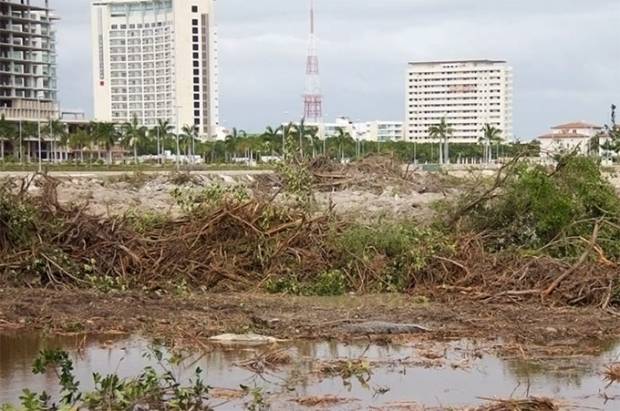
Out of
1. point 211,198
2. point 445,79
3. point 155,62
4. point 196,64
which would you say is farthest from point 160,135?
point 211,198

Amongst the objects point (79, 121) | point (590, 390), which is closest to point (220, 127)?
point (79, 121)

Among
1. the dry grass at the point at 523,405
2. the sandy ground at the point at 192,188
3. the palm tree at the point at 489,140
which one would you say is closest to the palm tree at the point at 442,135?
the palm tree at the point at 489,140

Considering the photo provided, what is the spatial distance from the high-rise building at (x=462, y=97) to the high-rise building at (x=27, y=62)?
72687 mm

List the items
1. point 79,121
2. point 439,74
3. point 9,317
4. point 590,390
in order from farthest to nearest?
point 439,74
point 79,121
point 9,317
point 590,390

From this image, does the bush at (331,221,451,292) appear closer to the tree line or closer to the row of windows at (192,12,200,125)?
the tree line

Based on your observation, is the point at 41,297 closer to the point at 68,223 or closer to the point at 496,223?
the point at 68,223

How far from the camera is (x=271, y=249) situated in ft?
52.2

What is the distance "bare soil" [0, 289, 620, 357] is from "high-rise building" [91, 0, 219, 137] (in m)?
119

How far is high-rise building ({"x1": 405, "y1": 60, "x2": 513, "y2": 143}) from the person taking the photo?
165625 mm

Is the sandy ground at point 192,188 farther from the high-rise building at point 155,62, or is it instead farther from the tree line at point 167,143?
the high-rise building at point 155,62

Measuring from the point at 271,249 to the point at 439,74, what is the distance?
156 meters

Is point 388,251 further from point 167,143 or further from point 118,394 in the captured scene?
point 167,143

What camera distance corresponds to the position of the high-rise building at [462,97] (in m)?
166

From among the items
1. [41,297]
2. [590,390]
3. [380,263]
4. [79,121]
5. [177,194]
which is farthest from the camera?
[79,121]
